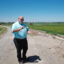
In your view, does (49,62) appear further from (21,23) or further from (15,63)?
(21,23)

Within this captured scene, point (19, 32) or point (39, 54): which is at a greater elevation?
point (19, 32)

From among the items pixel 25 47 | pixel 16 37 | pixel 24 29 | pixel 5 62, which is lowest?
pixel 5 62

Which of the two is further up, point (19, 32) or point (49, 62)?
point (19, 32)

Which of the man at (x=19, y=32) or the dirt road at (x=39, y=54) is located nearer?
the man at (x=19, y=32)

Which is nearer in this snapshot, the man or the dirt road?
the man

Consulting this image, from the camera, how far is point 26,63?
16.1 feet

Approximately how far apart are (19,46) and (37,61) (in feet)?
3.47

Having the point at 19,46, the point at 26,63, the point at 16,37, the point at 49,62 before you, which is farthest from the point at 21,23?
the point at 49,62

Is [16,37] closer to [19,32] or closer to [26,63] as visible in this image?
[19,32]

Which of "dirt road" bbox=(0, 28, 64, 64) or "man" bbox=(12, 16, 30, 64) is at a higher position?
"man" bbox=(12, 16, 30, 64)

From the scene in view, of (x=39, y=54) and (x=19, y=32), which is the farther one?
(x=39, y=54)

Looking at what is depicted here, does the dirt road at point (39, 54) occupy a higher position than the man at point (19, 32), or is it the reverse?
the man at point (19, 32)

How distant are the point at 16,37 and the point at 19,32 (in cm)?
26

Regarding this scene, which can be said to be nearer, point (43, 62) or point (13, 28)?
point (13, 28)
